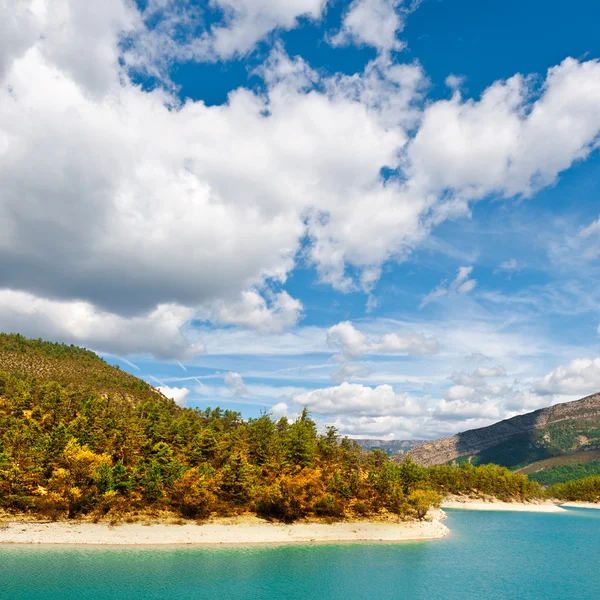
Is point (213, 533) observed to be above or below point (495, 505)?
above

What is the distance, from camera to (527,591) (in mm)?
56750

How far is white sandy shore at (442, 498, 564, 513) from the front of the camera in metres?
177

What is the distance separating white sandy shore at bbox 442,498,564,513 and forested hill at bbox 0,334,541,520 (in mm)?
77849

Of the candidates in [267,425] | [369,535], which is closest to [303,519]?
[369,535]

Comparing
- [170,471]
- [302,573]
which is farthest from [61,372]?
[302,573]

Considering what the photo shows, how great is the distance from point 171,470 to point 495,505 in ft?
508

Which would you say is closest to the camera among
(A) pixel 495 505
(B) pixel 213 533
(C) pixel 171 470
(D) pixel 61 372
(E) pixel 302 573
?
(E) pixel 302 573

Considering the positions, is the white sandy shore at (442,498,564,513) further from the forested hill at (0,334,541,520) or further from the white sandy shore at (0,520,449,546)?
the white sandy shore at (0,520,449,546)

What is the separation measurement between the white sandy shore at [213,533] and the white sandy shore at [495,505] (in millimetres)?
92682

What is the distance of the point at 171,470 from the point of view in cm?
8256

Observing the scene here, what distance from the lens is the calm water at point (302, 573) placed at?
163 feet

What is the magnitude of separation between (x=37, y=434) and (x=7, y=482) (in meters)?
15.1

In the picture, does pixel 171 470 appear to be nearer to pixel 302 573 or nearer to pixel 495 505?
pixel 302 573

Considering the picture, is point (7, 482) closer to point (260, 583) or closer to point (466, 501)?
point (260, 583)
